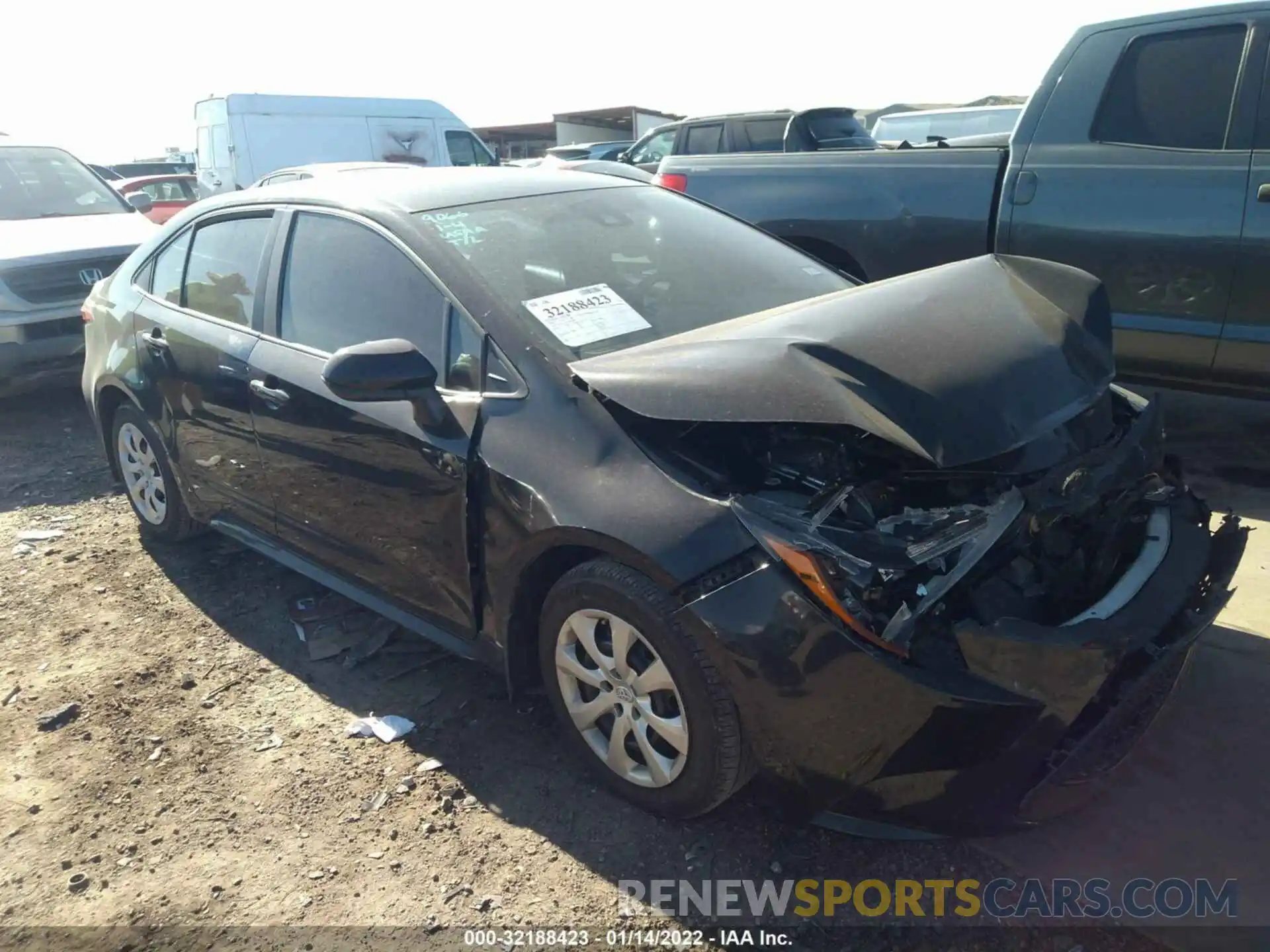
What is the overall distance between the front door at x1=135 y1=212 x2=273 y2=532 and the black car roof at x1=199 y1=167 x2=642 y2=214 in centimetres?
16

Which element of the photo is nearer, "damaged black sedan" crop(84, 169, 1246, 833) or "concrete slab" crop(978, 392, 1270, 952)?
"damaged black sedan" crop(84, 169, 1246, 833)

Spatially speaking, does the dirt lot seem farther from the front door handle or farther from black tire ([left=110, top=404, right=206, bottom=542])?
the front door handle

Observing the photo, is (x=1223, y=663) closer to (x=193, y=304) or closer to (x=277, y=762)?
(x=277, y=762)

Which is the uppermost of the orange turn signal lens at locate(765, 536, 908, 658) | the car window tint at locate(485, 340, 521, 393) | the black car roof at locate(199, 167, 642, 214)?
the black car roof at locate(199, 167, 642, 214)

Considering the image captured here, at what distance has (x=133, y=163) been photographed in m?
25.2

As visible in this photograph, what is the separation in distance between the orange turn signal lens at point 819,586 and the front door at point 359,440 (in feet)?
3.35

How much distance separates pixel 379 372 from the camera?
2.63 m

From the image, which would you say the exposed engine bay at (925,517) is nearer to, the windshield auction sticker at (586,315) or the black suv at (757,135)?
the windshield auction sticker at (586,315)

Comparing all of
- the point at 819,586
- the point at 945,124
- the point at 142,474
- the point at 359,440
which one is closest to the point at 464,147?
the point at 945,124

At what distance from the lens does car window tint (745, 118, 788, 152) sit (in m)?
10.5

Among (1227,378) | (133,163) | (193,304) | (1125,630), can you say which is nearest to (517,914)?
(1125,630)

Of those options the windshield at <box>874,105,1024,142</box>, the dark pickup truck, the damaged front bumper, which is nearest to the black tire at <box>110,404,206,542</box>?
the damaged front bumper

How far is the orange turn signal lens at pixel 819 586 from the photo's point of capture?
2.05 m

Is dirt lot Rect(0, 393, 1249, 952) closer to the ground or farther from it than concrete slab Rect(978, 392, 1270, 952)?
closer to the ground
